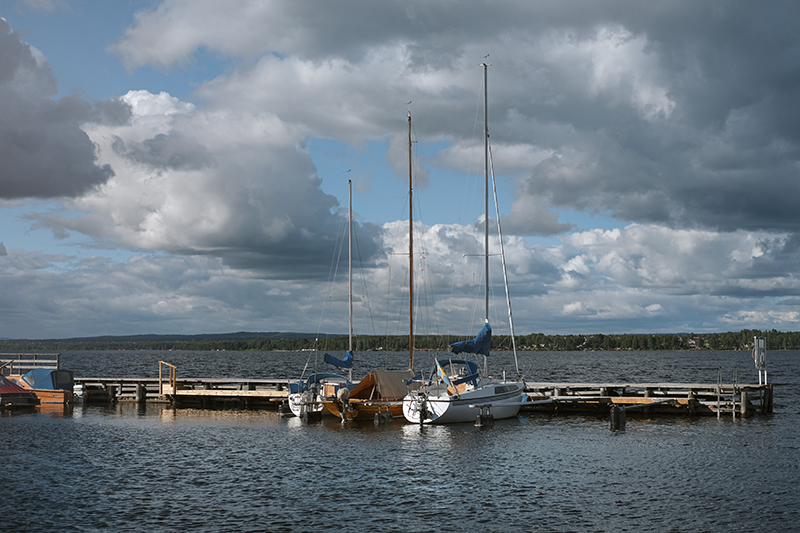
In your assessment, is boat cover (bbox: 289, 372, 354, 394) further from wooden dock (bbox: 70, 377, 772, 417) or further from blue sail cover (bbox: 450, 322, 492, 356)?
blue sail cover (bbox: 450, 322, 492, 356)

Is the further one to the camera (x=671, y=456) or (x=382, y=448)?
(x=382, y=448)

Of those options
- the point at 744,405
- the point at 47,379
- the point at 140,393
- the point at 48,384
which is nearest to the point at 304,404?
the point at 140,393

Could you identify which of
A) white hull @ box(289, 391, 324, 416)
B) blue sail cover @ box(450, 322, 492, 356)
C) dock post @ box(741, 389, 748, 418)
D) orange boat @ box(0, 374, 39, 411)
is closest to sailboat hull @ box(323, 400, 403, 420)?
white hull @ box(289, 391, 324, 416)

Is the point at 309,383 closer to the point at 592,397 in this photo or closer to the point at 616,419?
the point at 592,397

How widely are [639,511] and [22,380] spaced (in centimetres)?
4992

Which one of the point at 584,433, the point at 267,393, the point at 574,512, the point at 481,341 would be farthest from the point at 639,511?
the point at 267,393

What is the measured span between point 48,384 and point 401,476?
38791 millimetres

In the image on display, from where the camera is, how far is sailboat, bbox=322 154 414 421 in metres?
43.0

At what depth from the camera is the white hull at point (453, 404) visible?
4081cm

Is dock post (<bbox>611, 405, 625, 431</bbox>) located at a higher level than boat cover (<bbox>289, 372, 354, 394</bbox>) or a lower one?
lower

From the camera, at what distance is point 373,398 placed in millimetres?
44531

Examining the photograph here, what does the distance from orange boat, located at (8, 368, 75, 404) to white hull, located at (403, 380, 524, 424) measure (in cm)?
2904

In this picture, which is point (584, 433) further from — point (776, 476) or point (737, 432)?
point (776, 476)

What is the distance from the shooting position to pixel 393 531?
19.2 metres
